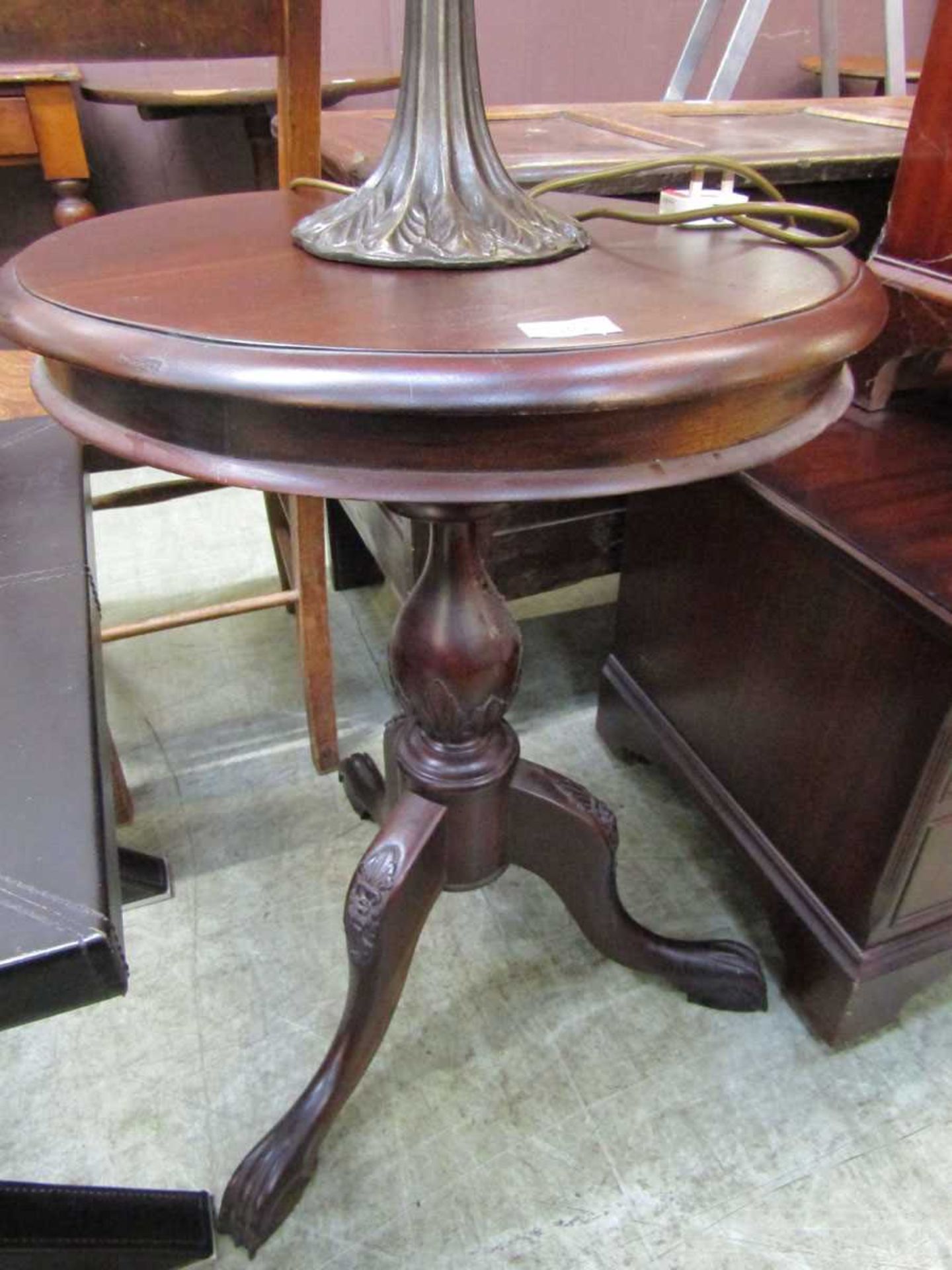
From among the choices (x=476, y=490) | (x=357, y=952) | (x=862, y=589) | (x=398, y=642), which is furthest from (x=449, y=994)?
(x=476, y=490)

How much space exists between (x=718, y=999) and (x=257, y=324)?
2.64 feet

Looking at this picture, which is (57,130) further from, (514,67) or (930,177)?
(930,177)

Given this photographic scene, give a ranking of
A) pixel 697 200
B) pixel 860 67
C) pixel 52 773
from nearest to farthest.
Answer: pixel 52 773 → pixel 697 200 → pixel 860 67

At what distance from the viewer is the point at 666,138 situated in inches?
47.3

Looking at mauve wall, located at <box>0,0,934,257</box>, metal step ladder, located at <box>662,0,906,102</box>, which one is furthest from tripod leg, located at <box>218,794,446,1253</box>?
mauve wall, located at <box>0,0,934,257</box>

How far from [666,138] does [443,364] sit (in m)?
1.03

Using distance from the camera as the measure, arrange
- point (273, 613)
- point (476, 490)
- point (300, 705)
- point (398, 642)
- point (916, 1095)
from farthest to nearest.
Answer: point (273, 613) < point (300, 705) < point (916, 1095) < point (398, 642) < point (476, 490)

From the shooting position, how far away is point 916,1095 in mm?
853

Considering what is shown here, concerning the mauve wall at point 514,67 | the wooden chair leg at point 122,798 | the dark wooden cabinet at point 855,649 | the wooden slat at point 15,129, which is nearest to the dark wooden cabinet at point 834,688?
the dark wooden cabinet at point 855,649

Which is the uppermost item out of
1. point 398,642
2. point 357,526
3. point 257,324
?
point 257,324

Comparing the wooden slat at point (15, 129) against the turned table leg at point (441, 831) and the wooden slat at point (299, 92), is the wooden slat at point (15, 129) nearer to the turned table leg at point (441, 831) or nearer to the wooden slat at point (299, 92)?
the wooden slat at point (299, 92)

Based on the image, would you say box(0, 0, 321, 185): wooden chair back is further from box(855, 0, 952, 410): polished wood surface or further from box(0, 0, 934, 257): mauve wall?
box(0, 0, 934, 257): mauve wall

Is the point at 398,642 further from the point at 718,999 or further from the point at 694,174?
the point at 718,999

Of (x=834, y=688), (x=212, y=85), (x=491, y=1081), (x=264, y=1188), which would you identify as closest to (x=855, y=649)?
(x=834, y=688)
